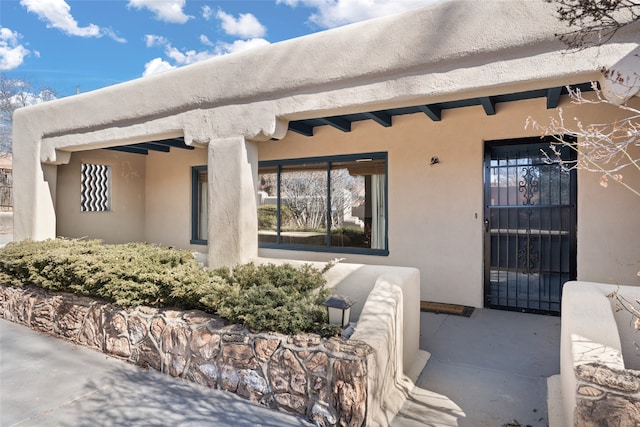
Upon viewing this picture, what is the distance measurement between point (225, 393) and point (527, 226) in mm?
4876

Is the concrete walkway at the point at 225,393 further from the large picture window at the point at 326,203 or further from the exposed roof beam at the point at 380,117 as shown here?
the exposed roof beam at the point at 380,117

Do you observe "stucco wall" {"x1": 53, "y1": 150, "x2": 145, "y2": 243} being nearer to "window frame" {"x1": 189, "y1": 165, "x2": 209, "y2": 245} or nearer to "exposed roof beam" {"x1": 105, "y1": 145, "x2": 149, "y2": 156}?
"exposed roof beam" {"x1": 105, "y1": 145, "x2": 149, "y2": 156}

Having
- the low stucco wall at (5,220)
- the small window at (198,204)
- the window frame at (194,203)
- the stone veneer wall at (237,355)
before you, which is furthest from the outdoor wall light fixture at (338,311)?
the low stucco wall at (5,220)

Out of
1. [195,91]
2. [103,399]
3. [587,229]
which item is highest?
[195,91]

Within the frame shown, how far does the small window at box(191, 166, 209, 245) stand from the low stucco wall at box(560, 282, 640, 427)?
300 inches

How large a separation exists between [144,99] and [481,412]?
19.9 feet

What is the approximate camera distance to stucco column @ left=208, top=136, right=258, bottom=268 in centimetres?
496

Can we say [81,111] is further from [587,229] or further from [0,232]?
[0,232]

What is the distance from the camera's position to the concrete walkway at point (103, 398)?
10.4 feet

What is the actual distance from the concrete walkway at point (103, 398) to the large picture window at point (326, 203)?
155 inches

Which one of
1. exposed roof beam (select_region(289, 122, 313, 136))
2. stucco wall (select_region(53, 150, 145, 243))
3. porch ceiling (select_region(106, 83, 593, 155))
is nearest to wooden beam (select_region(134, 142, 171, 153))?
porch ceiling (select_region(106, 83, 593, 155))

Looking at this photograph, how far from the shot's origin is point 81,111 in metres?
6.57

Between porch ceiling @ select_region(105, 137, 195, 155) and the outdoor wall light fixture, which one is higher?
porch ceiling @ select_region(105, 137, 195, 155)

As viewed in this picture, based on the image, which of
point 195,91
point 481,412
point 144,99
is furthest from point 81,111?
point 481,412
